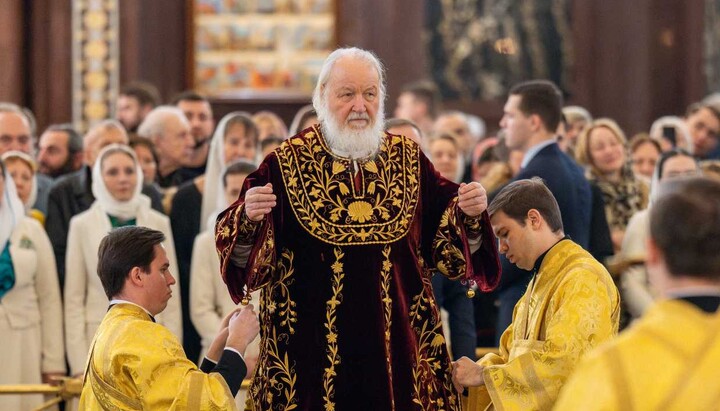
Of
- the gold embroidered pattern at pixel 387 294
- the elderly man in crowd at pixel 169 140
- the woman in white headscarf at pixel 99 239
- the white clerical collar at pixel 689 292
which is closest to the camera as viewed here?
the white clerical collar at pixel 689 292

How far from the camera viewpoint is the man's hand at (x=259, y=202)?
175 inches

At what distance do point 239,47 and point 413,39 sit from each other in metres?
1.64

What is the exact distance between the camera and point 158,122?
8.73m

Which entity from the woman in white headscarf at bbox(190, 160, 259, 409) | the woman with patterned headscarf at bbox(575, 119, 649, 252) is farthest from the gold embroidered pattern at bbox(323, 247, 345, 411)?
the woman with patterned headscarf at bbox(575, 119, 649, 252)

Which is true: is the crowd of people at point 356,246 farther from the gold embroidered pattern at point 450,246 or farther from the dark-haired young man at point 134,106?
the dark-haired young man at point 134,106

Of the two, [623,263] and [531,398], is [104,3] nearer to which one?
[623,263]

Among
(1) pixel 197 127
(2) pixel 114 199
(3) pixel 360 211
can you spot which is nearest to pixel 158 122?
(1) pixel 197 127

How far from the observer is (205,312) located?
7.01m

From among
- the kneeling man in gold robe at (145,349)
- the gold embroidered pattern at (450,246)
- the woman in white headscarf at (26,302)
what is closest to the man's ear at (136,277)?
the kneeling man in gold robe at (145,349)

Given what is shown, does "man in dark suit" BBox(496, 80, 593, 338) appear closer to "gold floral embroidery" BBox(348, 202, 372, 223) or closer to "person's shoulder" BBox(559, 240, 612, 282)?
"person's shoulder" BBox(559, 240, 612, 282)

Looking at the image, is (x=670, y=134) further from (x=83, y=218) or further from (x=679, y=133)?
(x=83, y=218)

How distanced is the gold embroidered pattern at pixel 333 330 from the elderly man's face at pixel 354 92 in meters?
0.44

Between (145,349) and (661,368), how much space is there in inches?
79.9

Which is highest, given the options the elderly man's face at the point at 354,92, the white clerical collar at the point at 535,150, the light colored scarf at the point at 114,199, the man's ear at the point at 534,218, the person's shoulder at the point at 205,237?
the elderly man's face at the point at 354,92
